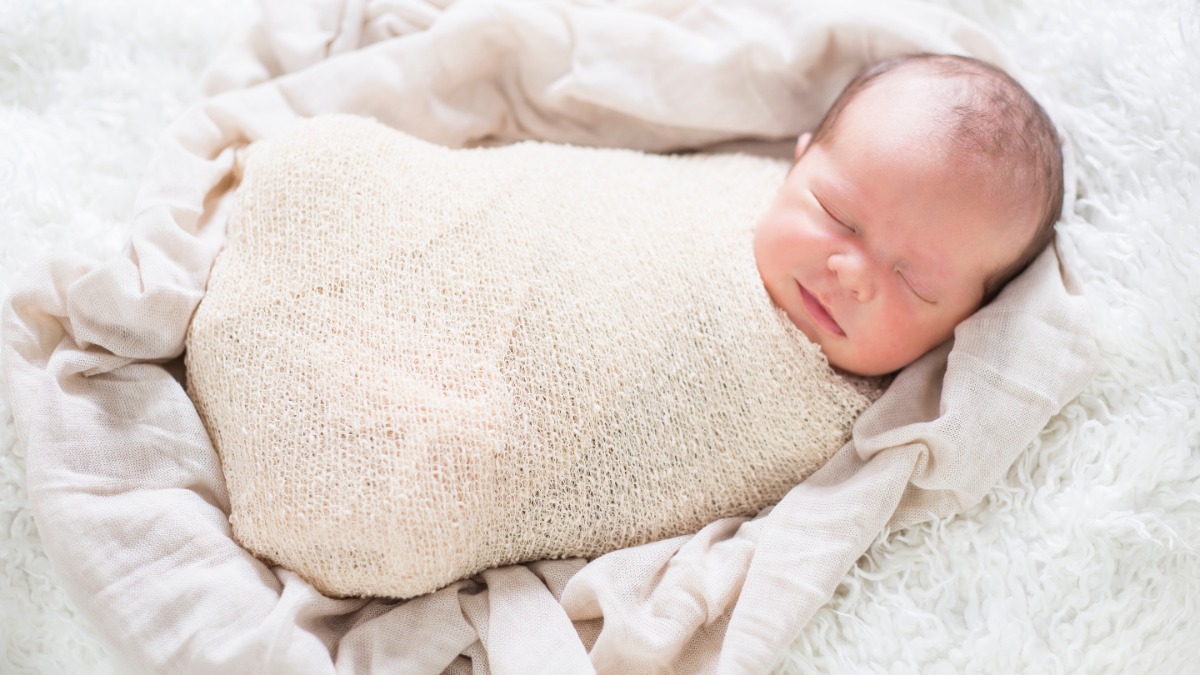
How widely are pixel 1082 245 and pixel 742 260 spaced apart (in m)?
0.45

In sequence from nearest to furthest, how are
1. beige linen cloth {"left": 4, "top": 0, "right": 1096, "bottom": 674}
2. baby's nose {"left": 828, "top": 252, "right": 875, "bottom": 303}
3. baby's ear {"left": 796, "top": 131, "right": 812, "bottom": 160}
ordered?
beige linen cloth {"left": 4, "top": 0, "right": 1096, "bottom": 674}
baby's nose {"left": 828, "top": 252, "right": 875, "bottom": 303}
baby's ear {"left": 796, "top": 131, "right": 812, "bottom": 160}

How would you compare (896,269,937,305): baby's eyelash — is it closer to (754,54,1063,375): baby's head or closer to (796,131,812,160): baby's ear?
(754,54,1063,375): baby's head

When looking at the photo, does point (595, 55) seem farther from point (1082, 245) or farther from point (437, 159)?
point (1082, 245)

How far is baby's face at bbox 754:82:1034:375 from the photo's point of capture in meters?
1.15

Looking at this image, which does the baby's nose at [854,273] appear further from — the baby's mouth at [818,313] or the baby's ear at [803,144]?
the baby's ear at [803,144]

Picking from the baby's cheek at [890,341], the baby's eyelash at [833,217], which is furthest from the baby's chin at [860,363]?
the baby's eyelash at [833,217]

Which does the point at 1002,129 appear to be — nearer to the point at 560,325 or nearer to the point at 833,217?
the point at 833,217

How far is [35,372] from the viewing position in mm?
1073

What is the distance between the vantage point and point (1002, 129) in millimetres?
1157

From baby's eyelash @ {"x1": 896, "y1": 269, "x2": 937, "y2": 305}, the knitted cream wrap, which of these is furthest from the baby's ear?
baby's eyelash @ {"x1": 896, "y1": 269, "x2": 937, "y2": 305}

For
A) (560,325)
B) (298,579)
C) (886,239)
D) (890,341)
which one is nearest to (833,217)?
(886,239)

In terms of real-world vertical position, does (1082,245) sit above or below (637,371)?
above

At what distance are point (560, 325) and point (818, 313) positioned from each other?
341mm

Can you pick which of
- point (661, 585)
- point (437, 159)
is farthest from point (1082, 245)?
point (437, 159)
